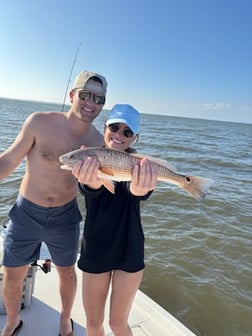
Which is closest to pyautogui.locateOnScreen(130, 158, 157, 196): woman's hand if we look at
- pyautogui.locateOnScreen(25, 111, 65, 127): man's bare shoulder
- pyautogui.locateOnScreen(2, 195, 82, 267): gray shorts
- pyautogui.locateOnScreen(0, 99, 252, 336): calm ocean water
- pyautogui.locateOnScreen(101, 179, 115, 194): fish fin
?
pyautogui.locateOnScreen(101, 179, 115, 194): fish fin

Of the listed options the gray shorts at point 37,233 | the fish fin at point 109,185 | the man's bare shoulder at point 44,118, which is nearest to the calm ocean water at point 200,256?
the gray shorts at point 37,233

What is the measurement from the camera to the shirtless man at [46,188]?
304 centimetres

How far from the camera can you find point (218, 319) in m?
5.11

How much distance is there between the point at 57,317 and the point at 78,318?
0.23m

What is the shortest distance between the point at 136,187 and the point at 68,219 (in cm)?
108

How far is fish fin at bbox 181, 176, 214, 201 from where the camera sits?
2.60m

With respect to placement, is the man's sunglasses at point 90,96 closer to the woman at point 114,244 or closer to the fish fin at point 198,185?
the woman at point 114,244

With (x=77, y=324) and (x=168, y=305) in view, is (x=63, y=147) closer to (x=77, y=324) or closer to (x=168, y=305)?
(x=77, y=324)

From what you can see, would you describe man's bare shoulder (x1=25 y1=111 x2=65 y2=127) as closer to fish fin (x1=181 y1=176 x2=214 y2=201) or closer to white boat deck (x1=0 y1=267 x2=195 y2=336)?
fish fin (x1=181 y1=176 x2=214 y2=201)

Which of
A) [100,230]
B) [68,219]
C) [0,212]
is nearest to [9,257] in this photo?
[68,219]

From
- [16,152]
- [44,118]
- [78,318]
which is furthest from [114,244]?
[78,318]

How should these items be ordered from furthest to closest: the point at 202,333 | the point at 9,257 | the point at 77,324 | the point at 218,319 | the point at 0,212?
the point at 0,212, the point at 218,319, the point at 202,333, the point at 77,324, the point at 9,257

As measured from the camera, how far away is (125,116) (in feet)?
8.49

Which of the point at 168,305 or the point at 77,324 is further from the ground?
the point at 77,324
